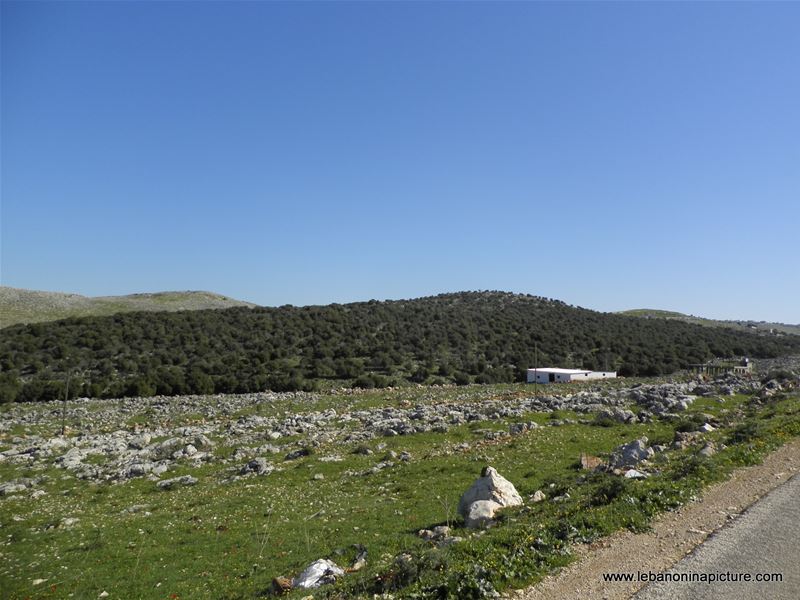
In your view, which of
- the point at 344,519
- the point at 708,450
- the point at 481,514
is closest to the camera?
the point at 481,514

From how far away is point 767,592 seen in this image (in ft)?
27.8

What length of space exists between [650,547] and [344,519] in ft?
33.2

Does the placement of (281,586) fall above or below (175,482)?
above

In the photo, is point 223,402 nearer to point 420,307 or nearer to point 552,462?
point 552,462

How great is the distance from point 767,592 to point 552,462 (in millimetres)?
14931

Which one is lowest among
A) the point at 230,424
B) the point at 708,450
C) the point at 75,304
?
the point at 230,424

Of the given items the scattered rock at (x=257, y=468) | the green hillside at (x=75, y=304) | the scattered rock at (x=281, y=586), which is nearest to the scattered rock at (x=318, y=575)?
the scattered rock at (x=281, y=586)

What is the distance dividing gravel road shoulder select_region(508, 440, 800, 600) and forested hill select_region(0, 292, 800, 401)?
51.8 meters

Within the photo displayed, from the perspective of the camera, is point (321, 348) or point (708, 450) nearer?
point (708, 450)

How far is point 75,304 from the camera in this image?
135 metres

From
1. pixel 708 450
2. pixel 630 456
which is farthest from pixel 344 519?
pixel 708 450

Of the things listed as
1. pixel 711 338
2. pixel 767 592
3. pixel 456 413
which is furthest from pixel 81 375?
pixel 711 338

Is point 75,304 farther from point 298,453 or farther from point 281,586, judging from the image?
point 281,586

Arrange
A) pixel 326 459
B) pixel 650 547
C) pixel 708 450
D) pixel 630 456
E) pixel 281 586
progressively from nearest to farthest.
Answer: pixel 650 547, pixel 281 586, pixel 708 450, pixel 630 456, pixel 326 459
